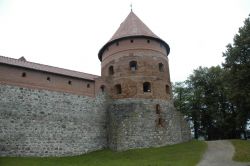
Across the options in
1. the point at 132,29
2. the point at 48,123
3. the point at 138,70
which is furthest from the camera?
the point at 132,29

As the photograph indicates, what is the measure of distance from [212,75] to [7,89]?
69.6 feet

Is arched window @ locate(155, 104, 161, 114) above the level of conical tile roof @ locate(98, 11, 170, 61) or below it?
below

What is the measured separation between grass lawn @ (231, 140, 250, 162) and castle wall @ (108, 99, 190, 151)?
12.9 ft

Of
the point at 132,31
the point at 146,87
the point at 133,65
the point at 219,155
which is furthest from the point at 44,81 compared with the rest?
the point at 219,155

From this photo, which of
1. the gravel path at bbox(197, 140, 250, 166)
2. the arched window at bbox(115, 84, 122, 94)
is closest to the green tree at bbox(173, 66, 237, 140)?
the gravel path at bbox(197, 140, 250, 166)

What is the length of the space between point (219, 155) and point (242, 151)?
1.45 m

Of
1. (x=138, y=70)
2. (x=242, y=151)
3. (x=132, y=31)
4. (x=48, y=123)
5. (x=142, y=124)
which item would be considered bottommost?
(x=242, y=151)

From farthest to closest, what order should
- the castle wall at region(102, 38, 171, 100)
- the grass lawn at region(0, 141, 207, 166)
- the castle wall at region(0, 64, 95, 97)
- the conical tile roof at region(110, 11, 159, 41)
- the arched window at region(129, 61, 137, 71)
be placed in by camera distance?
the conical tile roof at region(110, 11, 159, 41) < the arched window at region(129, 61, 137, 71) < the castle wall at region(102, 38, 171, 100) < the castle wall at region(0, 64, 95, 97) < the grass lawn at region(0, 141, 207, 166)

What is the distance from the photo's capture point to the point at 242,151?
1767 cm

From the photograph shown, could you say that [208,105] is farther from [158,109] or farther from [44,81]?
[44,81]

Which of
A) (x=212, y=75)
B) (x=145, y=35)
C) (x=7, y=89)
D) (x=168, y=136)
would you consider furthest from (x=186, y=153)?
(x=212, y=75)

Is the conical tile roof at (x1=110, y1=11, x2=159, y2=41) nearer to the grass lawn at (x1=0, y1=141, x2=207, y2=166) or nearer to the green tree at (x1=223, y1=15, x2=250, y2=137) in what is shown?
the green tree at (x1=223, y1=15, x2=250, y2=137)

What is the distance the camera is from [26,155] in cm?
1720

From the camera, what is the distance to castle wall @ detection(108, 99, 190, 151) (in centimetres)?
1998
